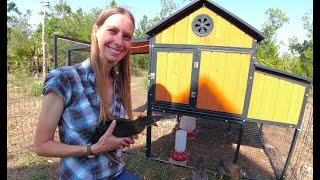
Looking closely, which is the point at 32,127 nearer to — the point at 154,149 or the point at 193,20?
the point at 154,149

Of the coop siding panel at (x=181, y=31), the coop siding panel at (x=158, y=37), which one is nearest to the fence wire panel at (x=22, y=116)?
the coop siding panel at (x=158, y=37)

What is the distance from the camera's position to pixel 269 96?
5203mm

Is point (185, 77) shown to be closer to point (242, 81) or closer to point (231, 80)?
point (231, 80)

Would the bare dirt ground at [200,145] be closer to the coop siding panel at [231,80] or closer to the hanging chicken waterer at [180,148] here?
the hanging chicken waterer at [180,148]

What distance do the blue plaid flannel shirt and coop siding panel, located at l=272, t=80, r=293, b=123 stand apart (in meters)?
4.33

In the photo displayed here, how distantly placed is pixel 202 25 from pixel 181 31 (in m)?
0.42

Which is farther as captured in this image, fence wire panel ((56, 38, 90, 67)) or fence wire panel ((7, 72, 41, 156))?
fence wire panel ((56, 38, 90, 67))

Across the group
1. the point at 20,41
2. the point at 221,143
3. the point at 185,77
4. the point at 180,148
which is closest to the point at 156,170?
the point at 180,148

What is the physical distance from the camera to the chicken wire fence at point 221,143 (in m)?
6.04

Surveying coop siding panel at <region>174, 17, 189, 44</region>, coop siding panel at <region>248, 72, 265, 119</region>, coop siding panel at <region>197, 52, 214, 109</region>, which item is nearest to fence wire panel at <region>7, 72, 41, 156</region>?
coop siding panel at <region>197, 52, 214, 109</region>

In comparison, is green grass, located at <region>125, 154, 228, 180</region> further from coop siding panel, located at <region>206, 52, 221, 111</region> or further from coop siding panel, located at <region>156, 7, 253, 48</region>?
coop siding panel, located at <region>156, 7, 253, 48</region>

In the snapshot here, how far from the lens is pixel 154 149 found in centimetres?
670

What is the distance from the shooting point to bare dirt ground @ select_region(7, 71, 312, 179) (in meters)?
5.63
